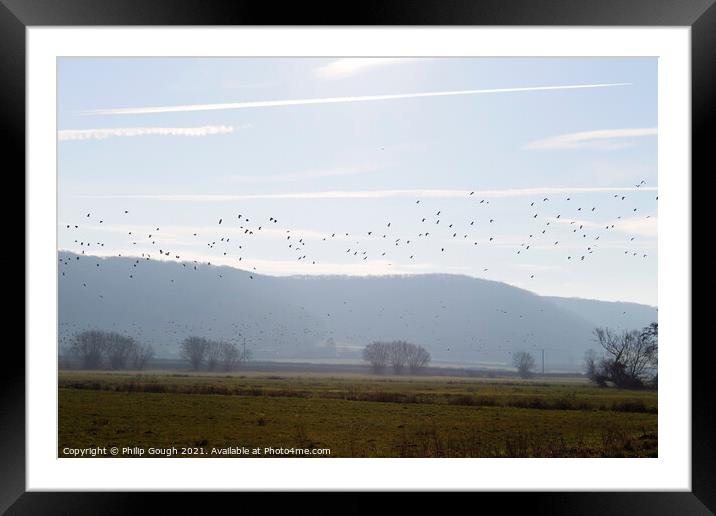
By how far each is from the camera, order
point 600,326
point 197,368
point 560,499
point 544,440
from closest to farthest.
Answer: point 560,499 → point 544,440 → point 600,326 → point 197,368

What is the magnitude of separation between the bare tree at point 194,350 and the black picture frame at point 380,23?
10.3 meters

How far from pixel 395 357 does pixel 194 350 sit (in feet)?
12.9

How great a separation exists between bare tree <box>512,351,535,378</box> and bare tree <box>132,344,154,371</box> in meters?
7.06

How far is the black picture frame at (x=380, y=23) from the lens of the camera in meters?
2.56

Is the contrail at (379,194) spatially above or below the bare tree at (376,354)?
above

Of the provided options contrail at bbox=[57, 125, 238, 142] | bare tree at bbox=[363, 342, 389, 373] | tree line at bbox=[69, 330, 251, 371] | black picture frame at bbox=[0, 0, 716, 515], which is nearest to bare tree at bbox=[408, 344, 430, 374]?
bare tree at bbox=[363, 342, 389, 373]

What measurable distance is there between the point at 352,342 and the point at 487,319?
2722 mm

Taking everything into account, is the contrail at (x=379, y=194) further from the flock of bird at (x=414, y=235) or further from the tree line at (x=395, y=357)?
the tree line at (x=395, y=357)

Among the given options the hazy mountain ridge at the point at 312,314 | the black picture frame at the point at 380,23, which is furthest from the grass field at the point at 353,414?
the black picture frame at the point at 380,23

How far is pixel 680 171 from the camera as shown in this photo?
277cm

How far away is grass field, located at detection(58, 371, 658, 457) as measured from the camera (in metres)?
9.21

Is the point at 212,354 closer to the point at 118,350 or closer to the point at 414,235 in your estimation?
the point at 118,350

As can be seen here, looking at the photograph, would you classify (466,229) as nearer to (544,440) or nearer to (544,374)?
(544,440)

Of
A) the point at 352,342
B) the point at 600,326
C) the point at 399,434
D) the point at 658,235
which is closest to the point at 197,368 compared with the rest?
the point at 352,342
